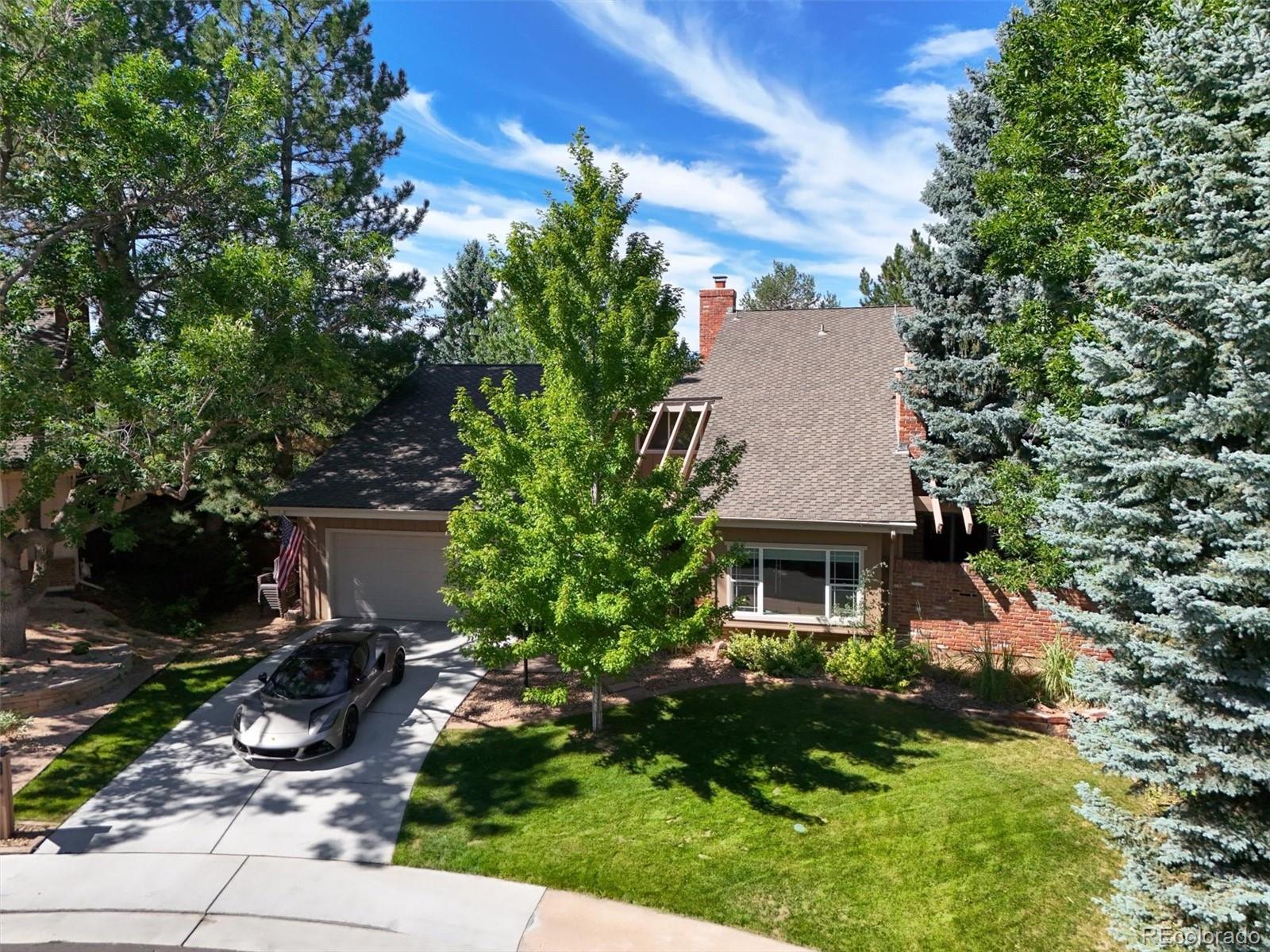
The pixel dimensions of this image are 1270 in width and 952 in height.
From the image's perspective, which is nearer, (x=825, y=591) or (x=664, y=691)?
(x=664, y=691)

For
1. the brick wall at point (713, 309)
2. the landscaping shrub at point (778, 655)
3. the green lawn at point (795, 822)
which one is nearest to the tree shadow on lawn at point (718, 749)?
the green lawn at point (795, 822)

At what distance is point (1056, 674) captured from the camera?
41.8ft

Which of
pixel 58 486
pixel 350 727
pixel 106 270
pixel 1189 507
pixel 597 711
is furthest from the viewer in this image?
pixel 58 486

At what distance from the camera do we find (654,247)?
11.7 m

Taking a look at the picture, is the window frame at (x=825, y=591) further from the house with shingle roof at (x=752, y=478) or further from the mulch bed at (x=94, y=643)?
the mulch bed at (x=94, y=643)

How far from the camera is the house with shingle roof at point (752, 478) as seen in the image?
14734mm

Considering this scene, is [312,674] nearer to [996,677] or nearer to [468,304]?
[996,677]

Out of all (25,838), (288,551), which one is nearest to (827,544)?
(288,551)

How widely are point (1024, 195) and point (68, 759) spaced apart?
1584 cm

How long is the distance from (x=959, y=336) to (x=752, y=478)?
15.5ft

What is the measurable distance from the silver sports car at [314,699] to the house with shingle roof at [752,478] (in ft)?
14.1

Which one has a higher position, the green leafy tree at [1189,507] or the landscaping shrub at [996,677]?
the green leafy tree at [1189,507]

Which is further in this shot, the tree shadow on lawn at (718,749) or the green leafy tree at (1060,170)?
the green leafy tree at (1060,170)

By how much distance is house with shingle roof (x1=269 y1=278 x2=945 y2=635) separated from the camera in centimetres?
1473
